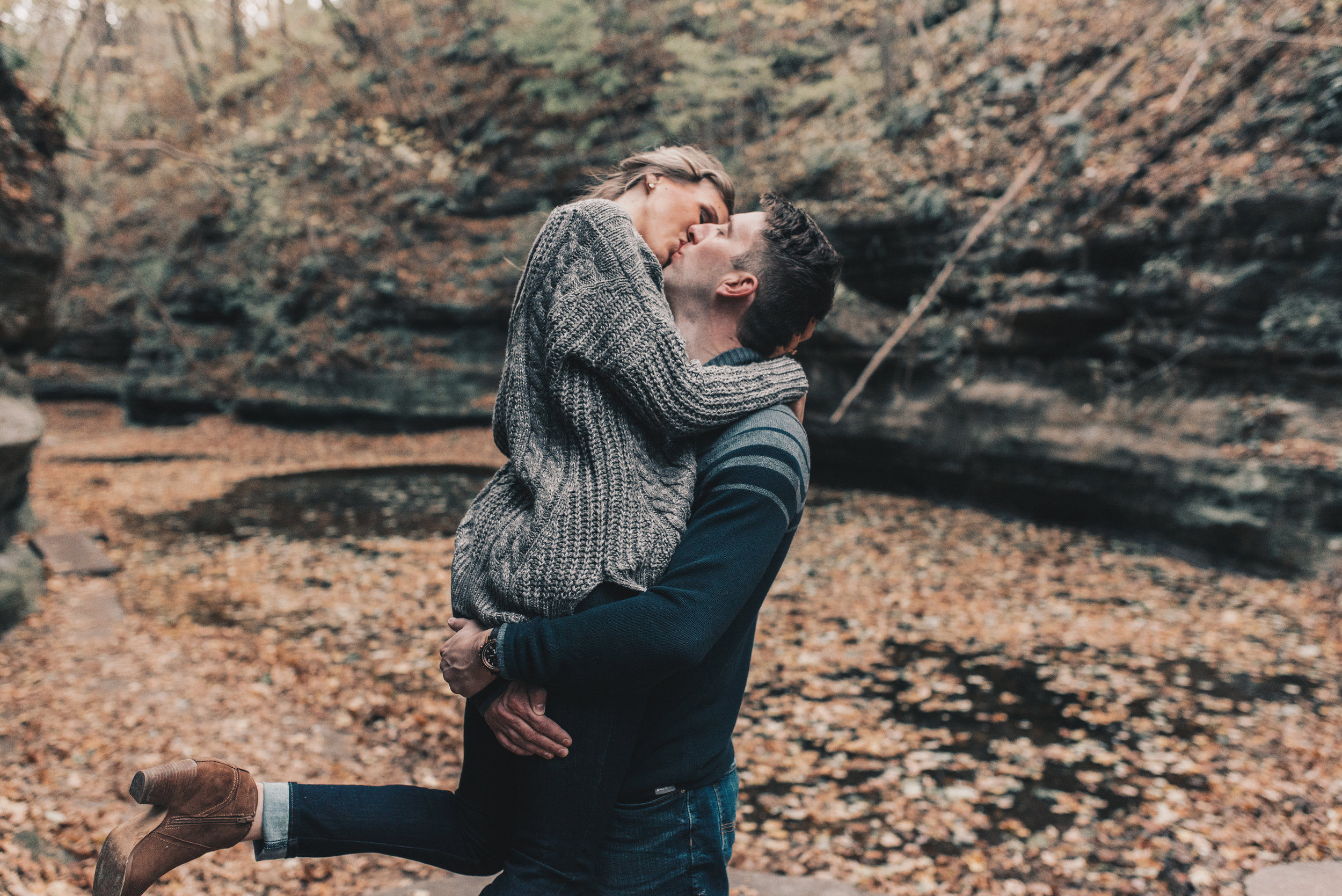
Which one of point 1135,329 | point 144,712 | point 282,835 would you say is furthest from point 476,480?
point 282,835

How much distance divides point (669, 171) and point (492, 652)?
1.25m

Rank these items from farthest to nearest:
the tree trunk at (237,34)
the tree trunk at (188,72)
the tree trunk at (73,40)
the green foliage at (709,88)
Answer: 1. the tree trunk at (188,72)
2. the tree trunk at (237,34)
3. the green foliage at (709,88)
4. the tree trunk at (73,40)

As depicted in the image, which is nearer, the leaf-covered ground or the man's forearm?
the man's forearm

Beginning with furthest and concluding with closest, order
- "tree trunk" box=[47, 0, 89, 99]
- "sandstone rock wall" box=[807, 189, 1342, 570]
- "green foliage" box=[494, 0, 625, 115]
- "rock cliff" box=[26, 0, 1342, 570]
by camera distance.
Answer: "green foliage" box=[494, 0, 625, 115] < "tree trunk" box=[47, 0, 89, 99] < "rock cliff" box=[26, 0, 1342, 570] < "sandstone rock wall" box=[807, 189, 1342, 570]

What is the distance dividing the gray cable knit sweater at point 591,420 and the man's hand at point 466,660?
0.03 m

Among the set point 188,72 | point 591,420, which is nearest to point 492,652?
point 591,420

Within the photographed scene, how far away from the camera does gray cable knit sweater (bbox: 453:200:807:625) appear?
1524 millimetres

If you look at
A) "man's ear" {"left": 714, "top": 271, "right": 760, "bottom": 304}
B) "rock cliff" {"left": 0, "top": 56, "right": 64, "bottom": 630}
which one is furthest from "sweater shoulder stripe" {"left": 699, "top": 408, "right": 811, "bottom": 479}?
"rock cliff" {"left": 0, "top": 56, "right": 64, "bottom": 630}

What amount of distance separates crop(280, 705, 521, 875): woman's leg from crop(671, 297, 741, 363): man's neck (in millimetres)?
942

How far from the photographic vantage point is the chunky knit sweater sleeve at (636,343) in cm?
155

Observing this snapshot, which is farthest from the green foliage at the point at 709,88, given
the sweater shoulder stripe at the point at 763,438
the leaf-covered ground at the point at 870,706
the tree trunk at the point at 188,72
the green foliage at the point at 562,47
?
the tree trunk at the point at 188,72

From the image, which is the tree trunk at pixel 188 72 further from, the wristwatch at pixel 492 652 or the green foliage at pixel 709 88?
the wristwatch at pixel 492 652

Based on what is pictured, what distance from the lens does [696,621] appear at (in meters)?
1.45

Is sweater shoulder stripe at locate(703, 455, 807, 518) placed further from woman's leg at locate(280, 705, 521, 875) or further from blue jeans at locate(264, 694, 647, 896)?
woman's leg at locate(280, 705, 521, 875)
